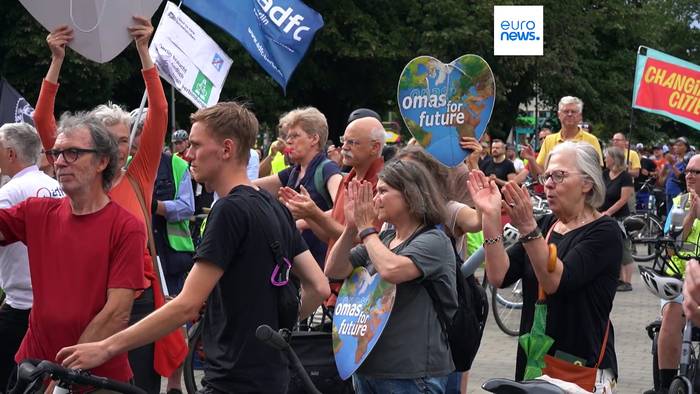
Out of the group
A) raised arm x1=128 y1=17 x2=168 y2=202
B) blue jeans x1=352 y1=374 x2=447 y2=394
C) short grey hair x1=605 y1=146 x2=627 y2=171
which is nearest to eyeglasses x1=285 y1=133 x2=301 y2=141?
raised arm x1=128 y1=17 x2=168 y2=202

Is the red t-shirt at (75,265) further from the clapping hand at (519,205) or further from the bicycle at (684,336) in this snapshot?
the bicycle at (684,336)

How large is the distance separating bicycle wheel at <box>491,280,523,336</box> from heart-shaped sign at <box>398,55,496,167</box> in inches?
203

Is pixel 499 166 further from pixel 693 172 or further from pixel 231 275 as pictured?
pixel 231 275

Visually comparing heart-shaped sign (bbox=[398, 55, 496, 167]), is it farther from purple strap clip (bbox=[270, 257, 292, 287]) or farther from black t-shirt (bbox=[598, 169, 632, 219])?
black t-shirt (bbox=[598, 169, 632, 219])

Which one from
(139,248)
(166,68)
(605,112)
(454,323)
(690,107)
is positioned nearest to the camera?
(139,248)

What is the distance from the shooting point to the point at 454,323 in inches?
200

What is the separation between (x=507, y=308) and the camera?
11.7m

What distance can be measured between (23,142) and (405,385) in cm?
290

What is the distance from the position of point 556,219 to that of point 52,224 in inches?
89.1

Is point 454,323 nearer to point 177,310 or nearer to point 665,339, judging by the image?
point 177,310

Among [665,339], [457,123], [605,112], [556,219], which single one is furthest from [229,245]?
[605,112]

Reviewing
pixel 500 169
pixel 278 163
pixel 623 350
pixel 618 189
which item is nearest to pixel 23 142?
pixel 623 350

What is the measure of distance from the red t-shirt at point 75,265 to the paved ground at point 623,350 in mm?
4733

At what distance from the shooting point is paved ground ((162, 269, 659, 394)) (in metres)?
9.16
